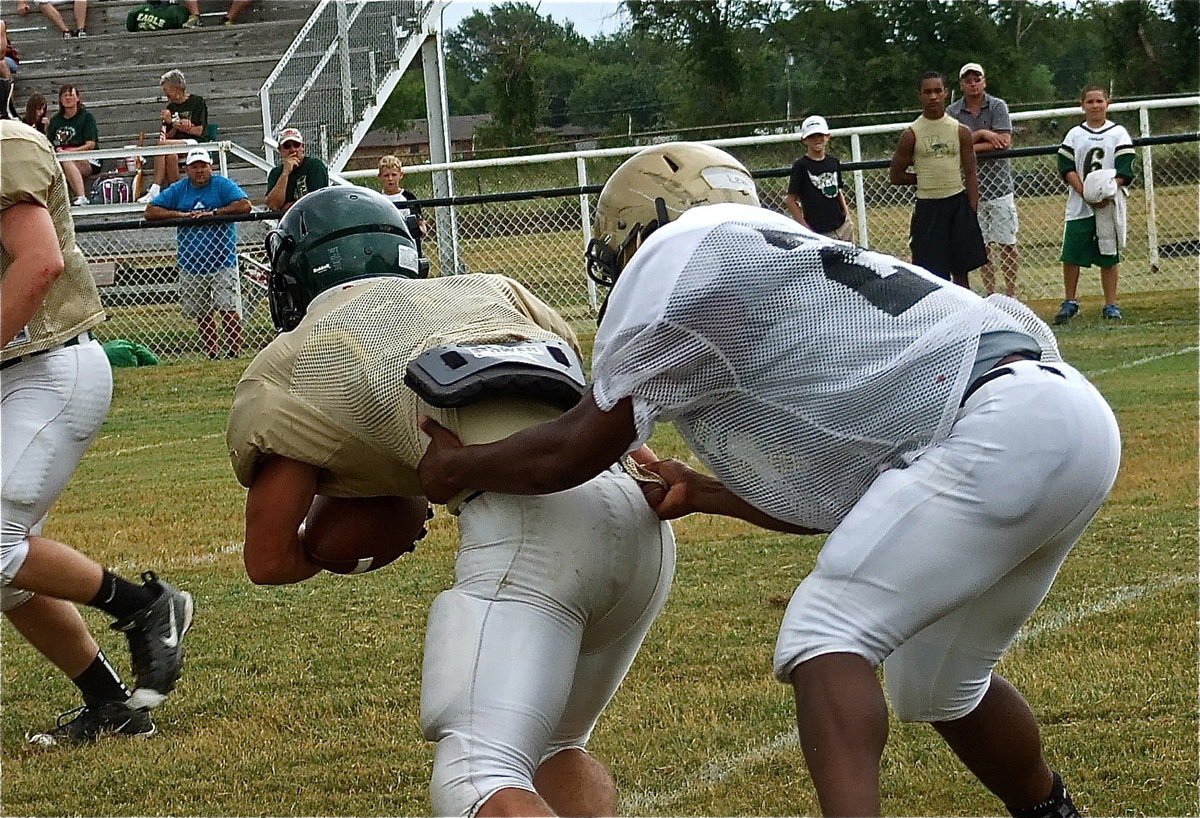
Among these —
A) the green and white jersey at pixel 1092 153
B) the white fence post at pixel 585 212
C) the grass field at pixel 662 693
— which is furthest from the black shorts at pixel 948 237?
the grass field at pixel 662 693

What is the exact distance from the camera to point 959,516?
2674mm

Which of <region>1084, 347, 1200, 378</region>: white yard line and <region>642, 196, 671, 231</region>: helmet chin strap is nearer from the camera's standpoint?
<region>642, 196, 671, 231</region>: helmet chin strap

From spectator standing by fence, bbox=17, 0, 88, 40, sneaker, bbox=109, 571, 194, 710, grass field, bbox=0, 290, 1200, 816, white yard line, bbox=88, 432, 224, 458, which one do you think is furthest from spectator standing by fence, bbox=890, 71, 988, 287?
spectator standing by fence, bbox=17, 0, 88, 40

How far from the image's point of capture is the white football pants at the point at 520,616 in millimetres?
2787

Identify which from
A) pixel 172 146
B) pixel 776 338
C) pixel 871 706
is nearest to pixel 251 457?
pixel 776 338

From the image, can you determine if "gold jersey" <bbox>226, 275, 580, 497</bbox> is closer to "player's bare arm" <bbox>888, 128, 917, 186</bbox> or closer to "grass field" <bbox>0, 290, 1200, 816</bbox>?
"grass field" <bbox>0, 290, 1200, 816</bbox>

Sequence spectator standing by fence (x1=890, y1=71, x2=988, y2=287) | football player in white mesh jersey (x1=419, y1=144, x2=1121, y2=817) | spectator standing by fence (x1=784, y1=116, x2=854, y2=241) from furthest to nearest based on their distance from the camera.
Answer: spectator standing by fence (x1=784, y1=116, x2=854, y2=241) < spectator standing by fence (x1=890, y1=71, x2=988, y2=287) < football player in white mesh jersey (x1=419, y1=144, x2=1121, y2=817)

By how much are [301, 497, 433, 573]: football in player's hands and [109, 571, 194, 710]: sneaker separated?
179 centimetres

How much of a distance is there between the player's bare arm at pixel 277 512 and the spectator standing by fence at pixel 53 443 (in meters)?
1.64

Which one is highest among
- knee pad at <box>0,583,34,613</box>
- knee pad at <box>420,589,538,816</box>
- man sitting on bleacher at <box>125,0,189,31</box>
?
man sitting on bleacher at <box>125,0,189,31</box>

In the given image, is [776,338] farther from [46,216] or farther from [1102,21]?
[1102,21]

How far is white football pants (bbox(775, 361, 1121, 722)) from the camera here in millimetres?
2670

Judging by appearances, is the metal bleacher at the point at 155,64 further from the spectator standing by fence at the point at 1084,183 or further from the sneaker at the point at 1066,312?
the sneaker at the point at 1066,312

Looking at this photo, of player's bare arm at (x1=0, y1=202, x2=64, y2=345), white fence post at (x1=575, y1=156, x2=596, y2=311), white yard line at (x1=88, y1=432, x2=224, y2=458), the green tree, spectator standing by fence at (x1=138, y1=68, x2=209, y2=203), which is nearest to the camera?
player's bare arm at (x1=0, y1=202, x2=64, y2=345)
